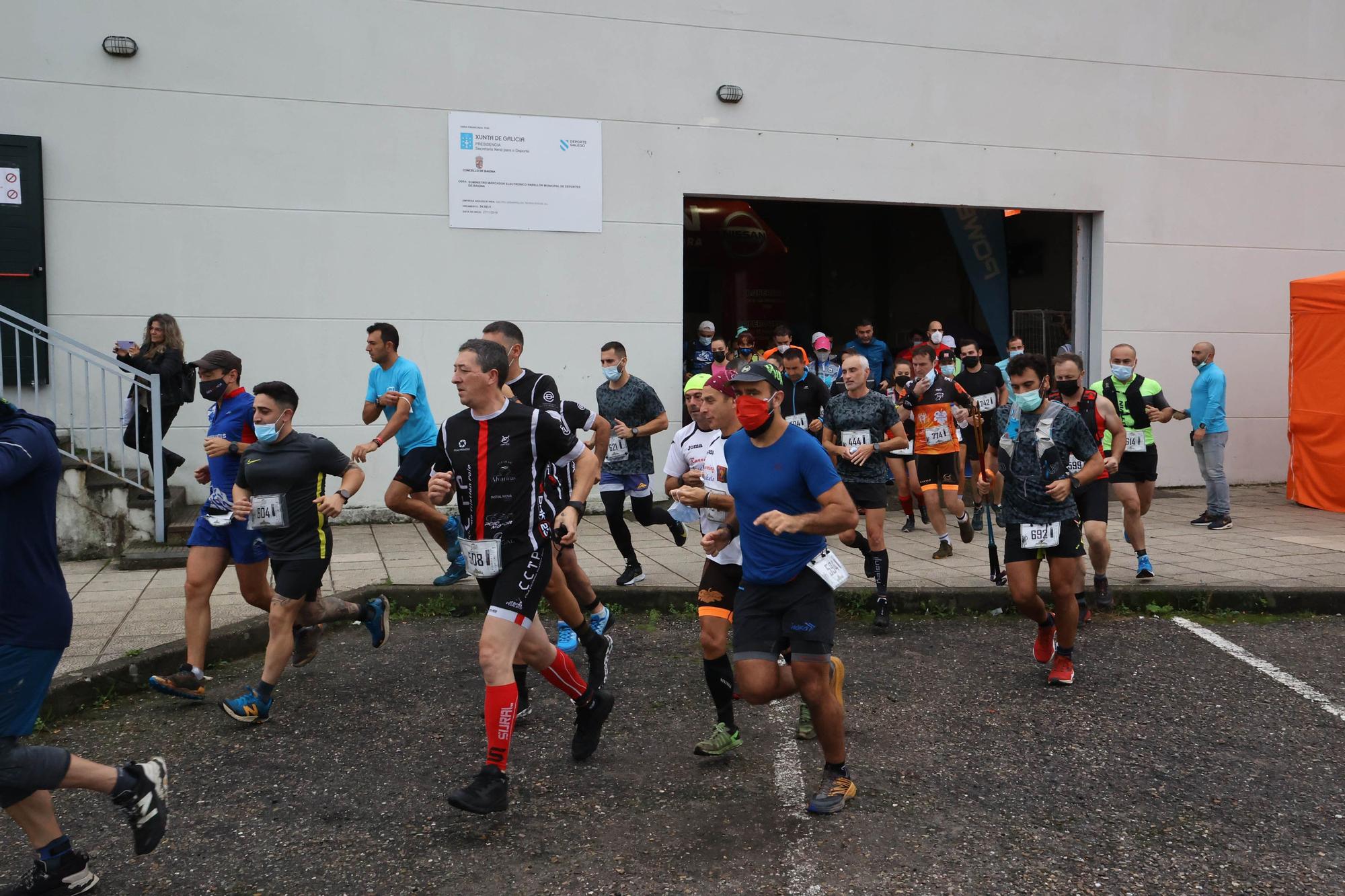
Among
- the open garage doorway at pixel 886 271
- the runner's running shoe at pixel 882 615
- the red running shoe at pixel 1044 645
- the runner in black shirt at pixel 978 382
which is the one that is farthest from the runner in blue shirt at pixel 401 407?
the runner in black shirt at pixel 978 382

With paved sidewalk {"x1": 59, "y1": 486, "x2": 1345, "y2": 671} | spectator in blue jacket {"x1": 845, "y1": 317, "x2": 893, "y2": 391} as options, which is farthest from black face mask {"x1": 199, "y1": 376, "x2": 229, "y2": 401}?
spectator in blue jacket {"x1": 845, "y1": 317, "x2": 893, "y2": 391}

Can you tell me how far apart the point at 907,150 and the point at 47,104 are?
30.6 feet

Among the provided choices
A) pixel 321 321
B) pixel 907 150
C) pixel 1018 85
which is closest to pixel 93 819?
pixel 321 321

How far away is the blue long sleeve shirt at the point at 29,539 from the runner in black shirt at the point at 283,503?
177cm

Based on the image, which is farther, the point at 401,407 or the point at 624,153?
the point at 624,153

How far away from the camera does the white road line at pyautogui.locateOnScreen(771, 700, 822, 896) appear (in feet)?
12.4

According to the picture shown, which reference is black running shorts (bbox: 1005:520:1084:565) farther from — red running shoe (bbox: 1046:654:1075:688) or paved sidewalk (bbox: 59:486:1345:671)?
paved sidewalk (bbox: 59:486:1345:671)

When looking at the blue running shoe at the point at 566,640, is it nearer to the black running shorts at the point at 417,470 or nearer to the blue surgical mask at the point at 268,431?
the black running shorts at the point at 417,470

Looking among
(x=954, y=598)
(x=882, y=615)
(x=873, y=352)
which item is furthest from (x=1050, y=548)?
(x=873, y=352)

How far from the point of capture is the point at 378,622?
20.7 feet

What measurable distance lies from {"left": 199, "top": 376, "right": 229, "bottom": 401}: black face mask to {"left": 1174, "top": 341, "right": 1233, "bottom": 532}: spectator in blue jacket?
32.9 feet

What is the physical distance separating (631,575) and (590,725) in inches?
137

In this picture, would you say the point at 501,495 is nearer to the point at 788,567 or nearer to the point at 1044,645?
the point at 788,567

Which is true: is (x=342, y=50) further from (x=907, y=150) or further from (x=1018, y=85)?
(x=1018, y=85)
